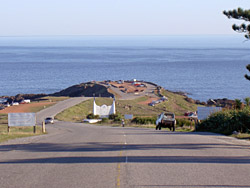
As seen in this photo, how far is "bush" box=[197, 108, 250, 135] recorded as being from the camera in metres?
21.6

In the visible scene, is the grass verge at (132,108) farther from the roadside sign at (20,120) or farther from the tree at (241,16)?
the tree at (241,16)

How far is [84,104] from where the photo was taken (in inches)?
2322

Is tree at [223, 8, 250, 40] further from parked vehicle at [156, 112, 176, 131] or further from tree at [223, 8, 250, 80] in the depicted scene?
parked vehicle at [156, 112, 176, 131]

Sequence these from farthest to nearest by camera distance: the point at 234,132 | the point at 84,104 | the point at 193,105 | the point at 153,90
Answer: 1. the point at 153,90
2. the point at 193,105
3. the point at 84,104
4. the point at 234,132

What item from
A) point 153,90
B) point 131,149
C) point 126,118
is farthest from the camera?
point 153,90

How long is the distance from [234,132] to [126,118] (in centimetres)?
2374

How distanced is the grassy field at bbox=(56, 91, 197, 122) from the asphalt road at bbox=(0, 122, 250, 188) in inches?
1365

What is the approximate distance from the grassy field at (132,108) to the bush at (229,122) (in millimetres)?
25907

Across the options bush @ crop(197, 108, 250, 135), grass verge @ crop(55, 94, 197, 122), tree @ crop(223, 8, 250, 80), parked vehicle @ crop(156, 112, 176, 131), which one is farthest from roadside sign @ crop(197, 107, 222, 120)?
grass verge @ crop(55, 94, 197, 122)

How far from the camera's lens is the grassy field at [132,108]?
51.5 m
